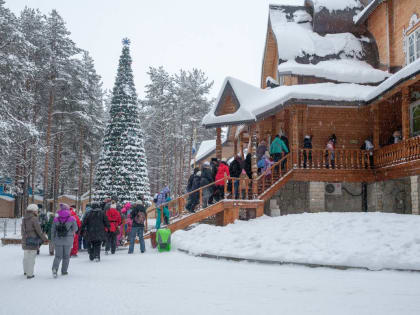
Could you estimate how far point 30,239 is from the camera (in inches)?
358

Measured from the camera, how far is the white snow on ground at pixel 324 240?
917 centimetres

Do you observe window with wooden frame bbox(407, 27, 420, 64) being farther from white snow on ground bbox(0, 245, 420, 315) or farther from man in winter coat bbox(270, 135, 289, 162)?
white snow on ground bbox(0, 245, 420, 315)

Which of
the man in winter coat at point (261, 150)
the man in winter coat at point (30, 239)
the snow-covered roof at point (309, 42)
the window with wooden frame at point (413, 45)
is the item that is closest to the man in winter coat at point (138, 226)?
the man in winter coat at point (30, 239)

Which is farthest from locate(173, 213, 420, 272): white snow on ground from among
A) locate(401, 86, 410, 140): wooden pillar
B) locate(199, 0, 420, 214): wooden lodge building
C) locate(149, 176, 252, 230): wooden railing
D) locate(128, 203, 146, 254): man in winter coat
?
locate(401, 86, 410, 140): wooden pillar

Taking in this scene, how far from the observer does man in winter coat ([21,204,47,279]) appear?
29.0 ft

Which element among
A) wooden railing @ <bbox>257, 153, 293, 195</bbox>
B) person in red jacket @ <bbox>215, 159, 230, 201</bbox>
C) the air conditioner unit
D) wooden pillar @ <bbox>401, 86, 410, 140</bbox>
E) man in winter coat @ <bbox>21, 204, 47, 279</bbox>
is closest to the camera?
man in winter coat @ <bbox>21, 204, 47, 279</bbox>

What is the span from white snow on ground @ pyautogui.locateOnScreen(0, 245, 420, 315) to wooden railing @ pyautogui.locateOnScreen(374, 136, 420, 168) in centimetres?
695

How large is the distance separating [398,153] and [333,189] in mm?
3160

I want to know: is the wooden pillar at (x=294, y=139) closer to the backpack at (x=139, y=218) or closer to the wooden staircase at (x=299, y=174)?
the wooden staircase at (x=299, y=174)

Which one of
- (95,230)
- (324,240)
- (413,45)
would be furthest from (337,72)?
(95,230)

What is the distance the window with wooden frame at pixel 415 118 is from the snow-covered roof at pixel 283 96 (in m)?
1.68

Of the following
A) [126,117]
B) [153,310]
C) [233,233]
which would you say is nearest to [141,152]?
[126,117]

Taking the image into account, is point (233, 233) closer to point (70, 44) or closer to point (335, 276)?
point (335, 276)

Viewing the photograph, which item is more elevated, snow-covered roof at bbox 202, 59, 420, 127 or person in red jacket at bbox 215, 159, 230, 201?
snow-covered roof at bbox 202, 59, 420, 127
